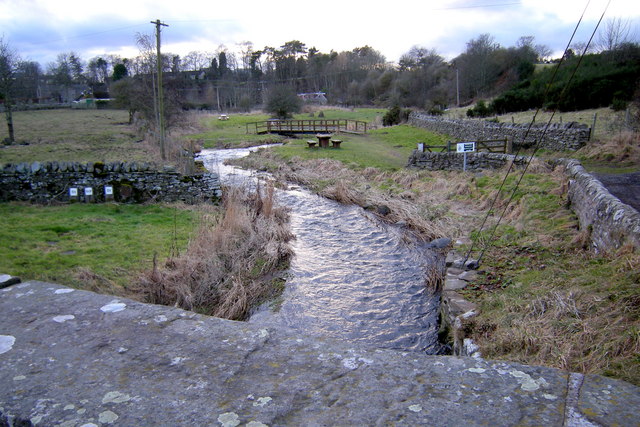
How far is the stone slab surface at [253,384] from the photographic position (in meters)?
1.71

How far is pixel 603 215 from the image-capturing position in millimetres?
7328

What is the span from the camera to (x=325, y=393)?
1.87m

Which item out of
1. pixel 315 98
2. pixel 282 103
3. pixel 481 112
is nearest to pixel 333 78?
pixel 315 98

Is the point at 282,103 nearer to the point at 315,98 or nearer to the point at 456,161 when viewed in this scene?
the point at 456,161

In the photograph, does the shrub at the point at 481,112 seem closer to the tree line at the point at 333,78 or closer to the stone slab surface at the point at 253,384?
the tree line at the point at 333,78

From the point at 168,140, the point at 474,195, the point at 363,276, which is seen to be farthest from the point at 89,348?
the point at 168,140

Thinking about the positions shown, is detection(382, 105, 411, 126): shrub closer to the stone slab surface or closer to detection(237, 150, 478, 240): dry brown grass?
detection(237, 150, 478, 240): dry brown grass

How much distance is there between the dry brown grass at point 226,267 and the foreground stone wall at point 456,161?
9076mm

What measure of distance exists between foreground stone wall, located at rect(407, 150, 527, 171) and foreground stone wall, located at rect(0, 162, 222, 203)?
32.0ft

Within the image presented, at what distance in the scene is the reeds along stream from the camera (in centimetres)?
729

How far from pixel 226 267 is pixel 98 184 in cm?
592

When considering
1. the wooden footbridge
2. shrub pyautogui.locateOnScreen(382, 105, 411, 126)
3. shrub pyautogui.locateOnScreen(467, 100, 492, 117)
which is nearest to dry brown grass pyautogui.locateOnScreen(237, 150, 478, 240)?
the wooden footbridge

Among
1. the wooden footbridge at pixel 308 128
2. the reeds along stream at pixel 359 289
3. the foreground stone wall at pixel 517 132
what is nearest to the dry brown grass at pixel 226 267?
the reeds along stream at pixel 359 289

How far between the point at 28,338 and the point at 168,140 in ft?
86.8
